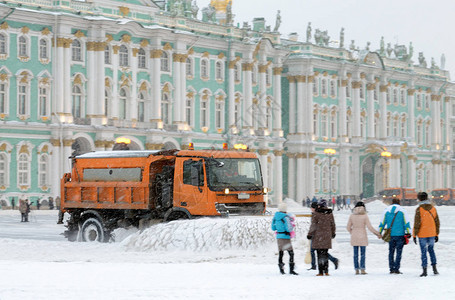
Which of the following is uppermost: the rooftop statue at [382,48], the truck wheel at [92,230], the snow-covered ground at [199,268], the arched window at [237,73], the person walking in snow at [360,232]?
the rooftop statue at [382,48]

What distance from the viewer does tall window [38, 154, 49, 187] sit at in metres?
60.7

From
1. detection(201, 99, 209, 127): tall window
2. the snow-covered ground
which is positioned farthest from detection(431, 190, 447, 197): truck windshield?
the snow-covered ground

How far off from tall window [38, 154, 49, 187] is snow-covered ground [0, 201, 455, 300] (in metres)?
27.5

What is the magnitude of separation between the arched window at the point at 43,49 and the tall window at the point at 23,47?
0.97m

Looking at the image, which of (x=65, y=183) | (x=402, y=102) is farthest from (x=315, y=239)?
(x=402, y=102)

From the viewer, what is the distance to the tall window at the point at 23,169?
5981cm

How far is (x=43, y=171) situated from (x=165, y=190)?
32.9 meters

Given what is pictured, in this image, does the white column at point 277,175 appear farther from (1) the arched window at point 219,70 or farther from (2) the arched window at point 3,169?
(2) the arched window at point 3,169

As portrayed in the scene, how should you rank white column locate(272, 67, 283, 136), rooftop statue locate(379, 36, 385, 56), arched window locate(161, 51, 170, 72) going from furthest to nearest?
rooftop statue locate(379, 36, 385, 56) → white column locate(272, 67, 283, 136) → arched window locate(161, 51, 170, 72)

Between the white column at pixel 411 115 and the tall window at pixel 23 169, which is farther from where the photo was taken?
the white column at pixel 411 115

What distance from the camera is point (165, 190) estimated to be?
29359mm

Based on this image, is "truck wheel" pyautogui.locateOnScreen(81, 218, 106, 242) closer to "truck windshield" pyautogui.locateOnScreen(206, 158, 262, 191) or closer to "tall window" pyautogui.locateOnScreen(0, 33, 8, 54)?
"truck windshield" pyautogui.locateOnScreen(206, 158, 262, 191)

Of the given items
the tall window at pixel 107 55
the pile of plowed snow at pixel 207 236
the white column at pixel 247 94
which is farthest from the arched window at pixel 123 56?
the pile of plowed snow at pixel 207 236

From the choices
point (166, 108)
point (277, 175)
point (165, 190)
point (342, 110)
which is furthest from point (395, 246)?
point (342, 110)
